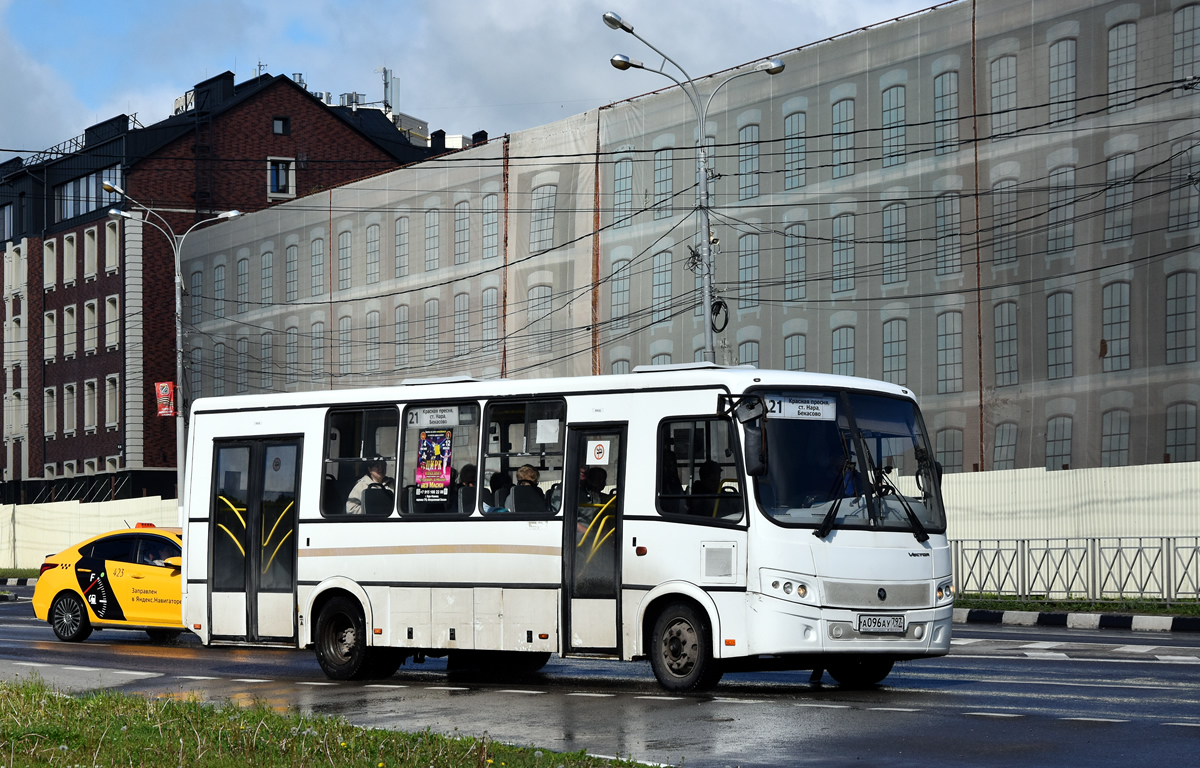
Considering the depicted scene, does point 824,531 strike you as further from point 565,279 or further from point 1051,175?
point 565,279

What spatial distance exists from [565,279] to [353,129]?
25839mm

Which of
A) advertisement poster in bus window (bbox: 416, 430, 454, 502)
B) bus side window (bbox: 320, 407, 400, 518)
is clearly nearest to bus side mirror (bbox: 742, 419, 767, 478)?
advertisement poster in bus window (bbox: 416, 430, 454, 502)

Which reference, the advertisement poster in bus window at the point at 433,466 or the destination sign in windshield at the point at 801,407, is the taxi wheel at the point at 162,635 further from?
the destination sign in windshield at the point at 801,407

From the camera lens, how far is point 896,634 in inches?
546

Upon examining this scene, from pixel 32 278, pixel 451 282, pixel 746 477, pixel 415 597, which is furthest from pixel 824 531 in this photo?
pixel 32 278

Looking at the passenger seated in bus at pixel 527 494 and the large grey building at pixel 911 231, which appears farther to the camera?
the large grey building at pixel 911 231

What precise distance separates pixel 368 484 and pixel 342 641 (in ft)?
5.34

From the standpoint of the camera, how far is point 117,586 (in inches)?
913

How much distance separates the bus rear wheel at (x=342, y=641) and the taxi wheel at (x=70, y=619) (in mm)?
7958

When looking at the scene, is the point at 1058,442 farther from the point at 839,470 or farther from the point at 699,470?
the point at 699,470

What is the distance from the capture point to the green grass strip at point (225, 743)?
906 cm

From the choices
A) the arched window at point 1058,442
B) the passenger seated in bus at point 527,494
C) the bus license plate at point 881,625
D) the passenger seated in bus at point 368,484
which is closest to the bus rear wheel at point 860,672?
the bus license plate at point 881,625

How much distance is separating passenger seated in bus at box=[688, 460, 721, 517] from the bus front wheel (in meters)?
0.83

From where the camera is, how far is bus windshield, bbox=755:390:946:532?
547 inches
